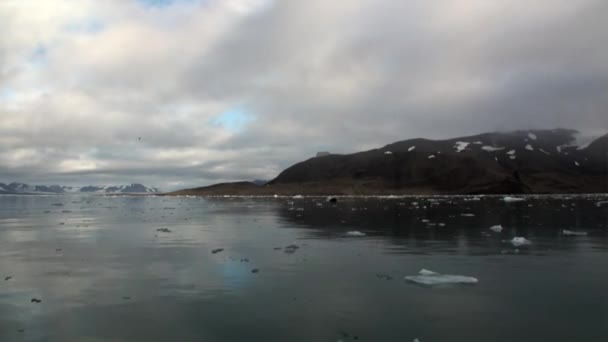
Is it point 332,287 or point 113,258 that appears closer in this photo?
point 332,287

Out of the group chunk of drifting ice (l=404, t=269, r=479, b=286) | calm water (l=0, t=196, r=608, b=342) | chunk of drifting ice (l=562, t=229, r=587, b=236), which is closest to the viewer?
calm water (l=0, t=196, r=608, b=342)

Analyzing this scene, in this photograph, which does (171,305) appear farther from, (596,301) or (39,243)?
(39,243)

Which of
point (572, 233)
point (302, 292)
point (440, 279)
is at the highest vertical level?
point (572, 233)

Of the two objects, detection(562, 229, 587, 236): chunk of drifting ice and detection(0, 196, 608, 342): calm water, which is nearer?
detection(0, 196, 608, 342): calm water

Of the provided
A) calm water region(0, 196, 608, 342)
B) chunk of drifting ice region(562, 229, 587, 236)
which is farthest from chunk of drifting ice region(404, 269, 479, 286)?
chunk of drifting ice region(562, 229, 587, 236)

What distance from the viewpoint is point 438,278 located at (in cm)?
1199

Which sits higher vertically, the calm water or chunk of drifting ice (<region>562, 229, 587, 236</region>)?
chunk of drifting ice (<region>562, 229, 587, 236</region>)

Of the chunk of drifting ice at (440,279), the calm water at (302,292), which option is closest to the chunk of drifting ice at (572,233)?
the calm water at (302,292)

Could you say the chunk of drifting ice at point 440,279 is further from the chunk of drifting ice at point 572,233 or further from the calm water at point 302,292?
the chunk of drifting ice at point 572,233

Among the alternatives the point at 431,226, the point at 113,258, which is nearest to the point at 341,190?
the point at 431,226

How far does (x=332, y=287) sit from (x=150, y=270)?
19.0 feet

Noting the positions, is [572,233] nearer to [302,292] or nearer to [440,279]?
[440,279]

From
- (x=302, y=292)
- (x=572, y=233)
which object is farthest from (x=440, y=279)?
(x=572, y=233)

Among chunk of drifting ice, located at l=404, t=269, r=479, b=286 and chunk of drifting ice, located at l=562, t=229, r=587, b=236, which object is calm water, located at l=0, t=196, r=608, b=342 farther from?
chunk of drifting ice, located at l=562, t=229, r=587, b=236
